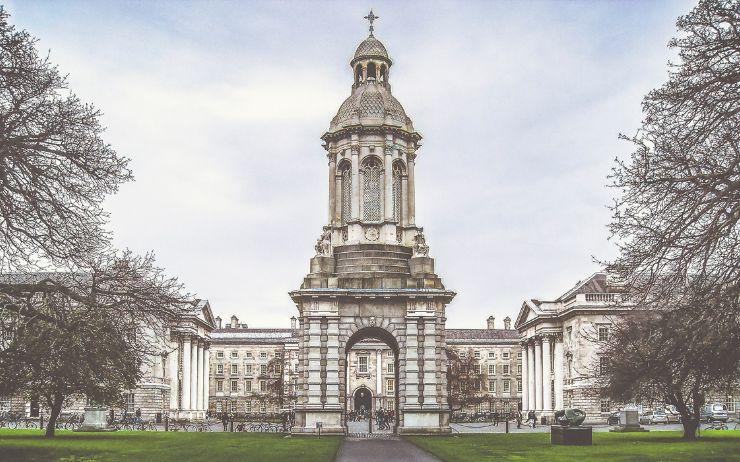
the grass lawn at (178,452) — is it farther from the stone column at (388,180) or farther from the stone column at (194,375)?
the stone column at (194,375)

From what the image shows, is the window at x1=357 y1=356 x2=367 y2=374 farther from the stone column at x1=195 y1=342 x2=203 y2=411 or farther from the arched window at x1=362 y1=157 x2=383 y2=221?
the arched window at x1=362 y1=157 x2=383 y2=221

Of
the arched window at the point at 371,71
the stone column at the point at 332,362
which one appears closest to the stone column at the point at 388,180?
the arched window at the point at 371,71

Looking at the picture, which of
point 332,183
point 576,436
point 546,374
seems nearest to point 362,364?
point 546,374

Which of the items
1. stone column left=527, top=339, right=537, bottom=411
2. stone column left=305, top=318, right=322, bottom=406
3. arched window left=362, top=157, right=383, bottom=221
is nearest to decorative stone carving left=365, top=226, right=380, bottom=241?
arched window left=362, top=157, right=383, bottom=221

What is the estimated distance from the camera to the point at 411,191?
154 feet

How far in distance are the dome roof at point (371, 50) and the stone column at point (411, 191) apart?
5.23m

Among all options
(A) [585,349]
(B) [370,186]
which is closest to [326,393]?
(B) [370,186]

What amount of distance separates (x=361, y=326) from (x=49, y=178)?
2337cm

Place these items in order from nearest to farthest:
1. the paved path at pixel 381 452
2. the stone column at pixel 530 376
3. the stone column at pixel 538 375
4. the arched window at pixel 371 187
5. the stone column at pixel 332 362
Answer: the paved path at pixel 381 452, the stone column at pixel 332 362, the arched window at pixel 371 187, the stone column at pixel 538 375, the stone column at pixel 530 376

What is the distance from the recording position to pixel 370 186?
4662cm

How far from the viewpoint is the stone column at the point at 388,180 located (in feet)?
150

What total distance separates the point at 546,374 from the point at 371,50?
160ft

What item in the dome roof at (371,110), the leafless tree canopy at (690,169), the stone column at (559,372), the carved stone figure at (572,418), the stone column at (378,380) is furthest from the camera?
the stone column at (378,380)

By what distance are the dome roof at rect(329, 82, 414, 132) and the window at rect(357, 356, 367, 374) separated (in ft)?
240
